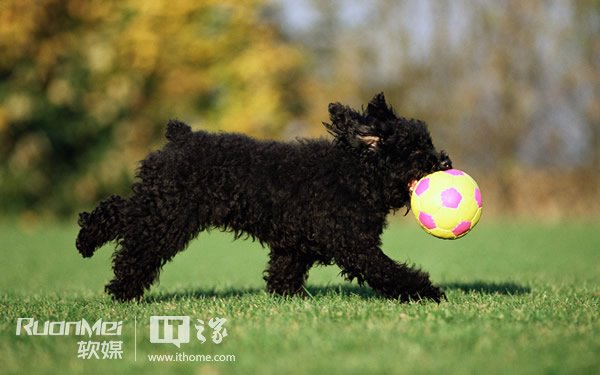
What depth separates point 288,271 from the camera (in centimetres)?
704

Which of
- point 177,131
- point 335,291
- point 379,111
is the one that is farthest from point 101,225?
point 379,111

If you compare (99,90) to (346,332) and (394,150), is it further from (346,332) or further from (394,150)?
(346,332)

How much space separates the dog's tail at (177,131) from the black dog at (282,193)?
11cm

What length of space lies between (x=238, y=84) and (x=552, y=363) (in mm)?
28205

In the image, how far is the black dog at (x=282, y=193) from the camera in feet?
20.2

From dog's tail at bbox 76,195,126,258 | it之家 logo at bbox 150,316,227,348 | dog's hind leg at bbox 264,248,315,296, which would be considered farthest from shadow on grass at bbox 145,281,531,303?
it之家 logo at bbox 150,316,227,348

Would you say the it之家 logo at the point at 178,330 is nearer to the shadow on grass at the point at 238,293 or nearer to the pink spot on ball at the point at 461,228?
the shadow on grass at the point at 238,293

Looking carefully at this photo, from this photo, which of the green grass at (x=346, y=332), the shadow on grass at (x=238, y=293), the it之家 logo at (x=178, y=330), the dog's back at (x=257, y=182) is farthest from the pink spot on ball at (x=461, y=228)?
the it之家 logo at (x=178, y=330)

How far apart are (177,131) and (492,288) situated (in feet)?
12.4

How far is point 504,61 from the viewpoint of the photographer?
3067 cm

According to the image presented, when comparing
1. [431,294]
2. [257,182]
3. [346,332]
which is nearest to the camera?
[346,332]

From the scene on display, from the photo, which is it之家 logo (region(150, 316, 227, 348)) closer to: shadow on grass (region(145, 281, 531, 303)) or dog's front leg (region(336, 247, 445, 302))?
dog's front leg (region(336, 247, 445, 302))

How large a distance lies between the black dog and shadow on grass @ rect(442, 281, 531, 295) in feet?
4.44

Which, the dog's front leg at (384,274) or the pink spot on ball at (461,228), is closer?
the dog's front leg at (384,274)
